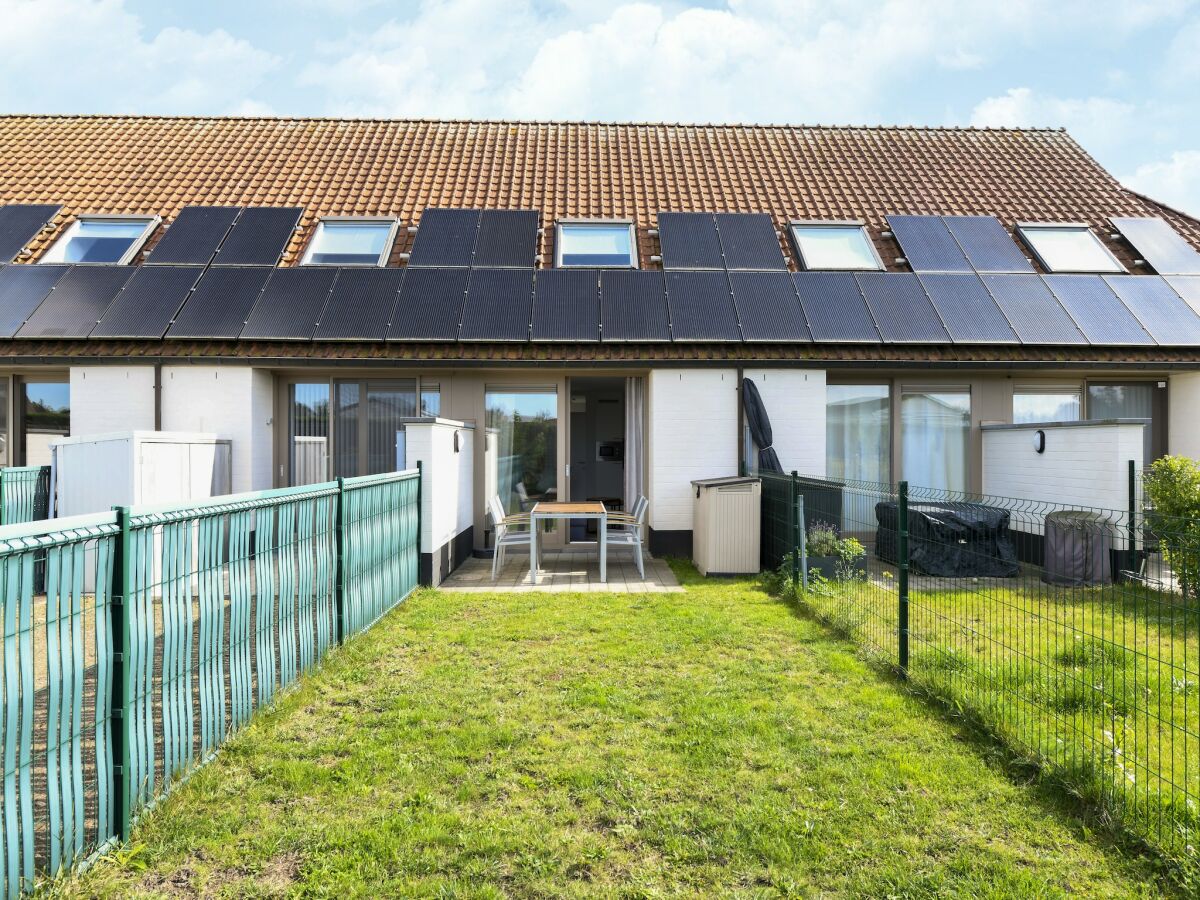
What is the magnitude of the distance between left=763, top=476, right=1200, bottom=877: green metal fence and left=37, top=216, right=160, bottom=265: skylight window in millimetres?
10988

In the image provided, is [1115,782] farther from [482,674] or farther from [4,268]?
[4,268]

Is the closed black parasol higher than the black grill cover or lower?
higher

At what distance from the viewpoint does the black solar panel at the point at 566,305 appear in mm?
9969

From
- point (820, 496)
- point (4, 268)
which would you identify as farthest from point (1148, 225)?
point (4, 268)

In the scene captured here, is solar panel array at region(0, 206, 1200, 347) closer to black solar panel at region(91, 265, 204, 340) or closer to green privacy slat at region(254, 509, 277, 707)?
black solar panel at region(91, 265, 204, 340)

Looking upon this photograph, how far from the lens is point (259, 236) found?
11.5 meters

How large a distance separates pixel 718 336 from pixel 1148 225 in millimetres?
9043

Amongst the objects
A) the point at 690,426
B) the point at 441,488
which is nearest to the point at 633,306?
the point at 690,426

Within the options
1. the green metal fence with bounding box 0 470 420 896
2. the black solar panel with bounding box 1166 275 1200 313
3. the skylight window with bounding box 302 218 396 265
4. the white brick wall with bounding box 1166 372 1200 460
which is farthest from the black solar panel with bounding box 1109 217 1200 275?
the green metal fence with bounding box 0 470 420 896

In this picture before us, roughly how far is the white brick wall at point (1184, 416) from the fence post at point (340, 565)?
39.9ft

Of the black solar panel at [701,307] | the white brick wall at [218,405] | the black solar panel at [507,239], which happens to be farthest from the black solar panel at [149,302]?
the black solar panel at [701,307]

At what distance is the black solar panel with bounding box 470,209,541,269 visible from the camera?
36.5 ft

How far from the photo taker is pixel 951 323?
10352mm

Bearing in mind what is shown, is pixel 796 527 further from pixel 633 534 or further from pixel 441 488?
pixel 441 488
